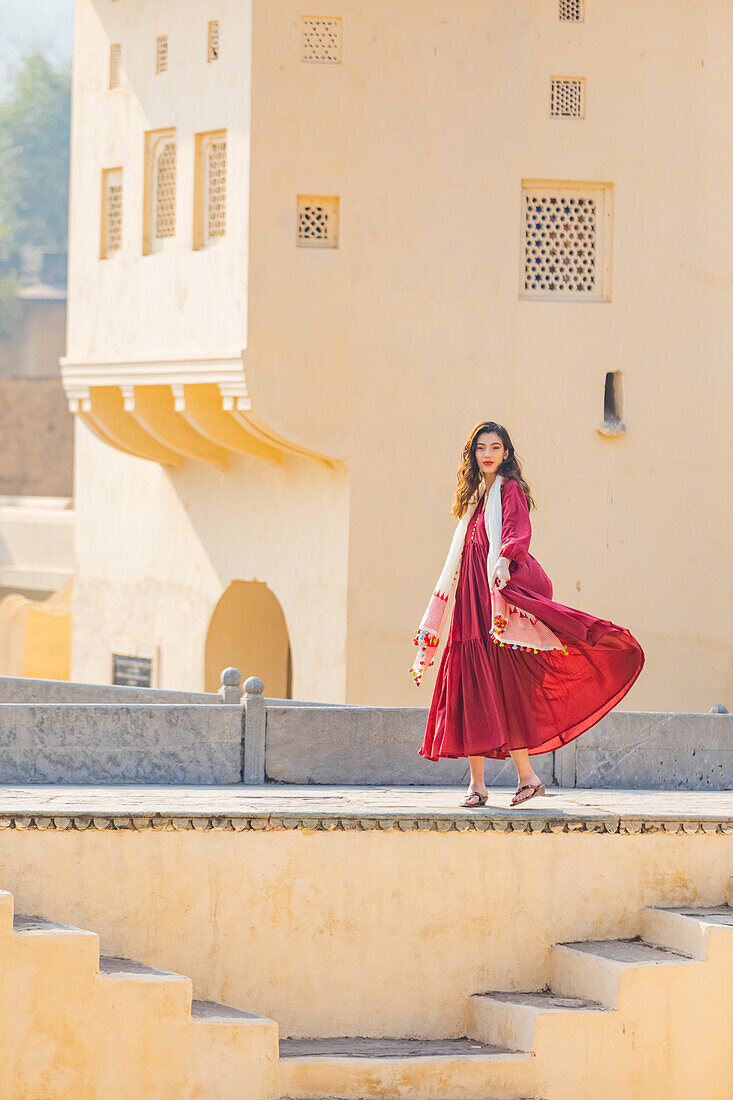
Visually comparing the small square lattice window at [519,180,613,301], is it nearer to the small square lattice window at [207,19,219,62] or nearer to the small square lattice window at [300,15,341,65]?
the small square lattice window at [300,15,341,65]

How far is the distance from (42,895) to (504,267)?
749 centimetres

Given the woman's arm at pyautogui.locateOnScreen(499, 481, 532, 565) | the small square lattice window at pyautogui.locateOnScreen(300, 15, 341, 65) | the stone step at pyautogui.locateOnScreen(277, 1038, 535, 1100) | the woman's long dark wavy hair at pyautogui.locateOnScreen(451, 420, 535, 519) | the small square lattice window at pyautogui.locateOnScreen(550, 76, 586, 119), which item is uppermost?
the small square lattice window at pyautogui.locateOnScreen(300, 15, 341, 65)

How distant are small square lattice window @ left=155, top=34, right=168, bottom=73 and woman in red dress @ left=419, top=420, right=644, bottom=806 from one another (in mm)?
7381

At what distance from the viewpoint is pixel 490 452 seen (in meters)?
7.63

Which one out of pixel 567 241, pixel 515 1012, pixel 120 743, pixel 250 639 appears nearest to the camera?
pixel 515 1012

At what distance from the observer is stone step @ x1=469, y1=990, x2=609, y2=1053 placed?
6.92 metres

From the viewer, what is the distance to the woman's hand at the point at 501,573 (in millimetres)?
7398

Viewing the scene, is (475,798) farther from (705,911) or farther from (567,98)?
(567,98)

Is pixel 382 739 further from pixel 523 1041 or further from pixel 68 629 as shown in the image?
pixel 68 629

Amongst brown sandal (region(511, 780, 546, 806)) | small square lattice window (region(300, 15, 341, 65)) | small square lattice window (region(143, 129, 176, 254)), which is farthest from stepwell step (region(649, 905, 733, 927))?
small square lattice window (region(143, 129, 176, 254))

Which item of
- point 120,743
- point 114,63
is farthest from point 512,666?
point 114,63

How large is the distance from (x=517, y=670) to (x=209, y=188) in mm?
7057

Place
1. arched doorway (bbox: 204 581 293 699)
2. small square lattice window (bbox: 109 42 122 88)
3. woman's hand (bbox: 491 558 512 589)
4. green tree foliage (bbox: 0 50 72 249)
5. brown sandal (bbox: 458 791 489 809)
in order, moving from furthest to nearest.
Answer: green tree foliage (bbox: 0 50 72 249), arched doorway (bbox: 204 581 293 699), small square lattice window (bbox: 109 42 122 88), brown sandal (bbox: 458 791 489 809), woman's hand (bbox: 491 558 512 589)

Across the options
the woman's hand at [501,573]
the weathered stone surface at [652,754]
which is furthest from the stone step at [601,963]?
the woman's hand at [501,573]
